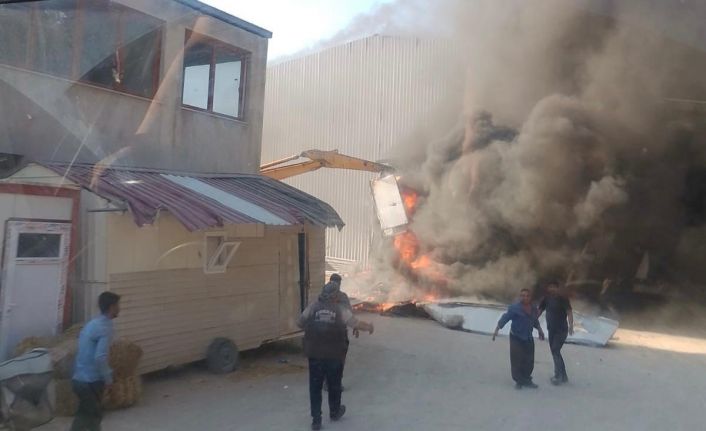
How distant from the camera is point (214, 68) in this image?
10.1m

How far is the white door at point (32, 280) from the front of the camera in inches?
244

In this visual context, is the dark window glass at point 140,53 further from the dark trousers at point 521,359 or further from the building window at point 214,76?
the dark trousers at point 521,359

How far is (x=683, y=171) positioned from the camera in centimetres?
1706

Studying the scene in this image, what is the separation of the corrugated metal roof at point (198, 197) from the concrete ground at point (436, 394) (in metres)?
1.96

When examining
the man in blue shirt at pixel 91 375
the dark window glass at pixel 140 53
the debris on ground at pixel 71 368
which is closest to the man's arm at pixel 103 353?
the man in blue shirt at pixel 91 375

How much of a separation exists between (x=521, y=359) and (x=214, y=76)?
20.9 ft

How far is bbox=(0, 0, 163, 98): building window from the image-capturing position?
741cm

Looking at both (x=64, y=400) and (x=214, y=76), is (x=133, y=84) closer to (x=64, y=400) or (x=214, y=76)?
(x=214, y=76)

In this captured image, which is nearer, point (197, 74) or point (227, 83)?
point (197, 74)

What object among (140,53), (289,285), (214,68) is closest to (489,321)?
(289,285)

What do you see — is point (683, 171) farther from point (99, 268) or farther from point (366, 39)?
point (99, 268)

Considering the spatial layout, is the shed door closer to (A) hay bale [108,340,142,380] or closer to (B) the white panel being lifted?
(A) hay bale [108,340,142,380]

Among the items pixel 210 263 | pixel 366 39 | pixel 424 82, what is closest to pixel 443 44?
pixel 424 82

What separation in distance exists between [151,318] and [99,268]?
87 cm
